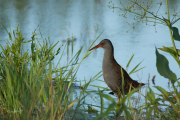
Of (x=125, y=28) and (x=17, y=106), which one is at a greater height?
(x=125, y=28)

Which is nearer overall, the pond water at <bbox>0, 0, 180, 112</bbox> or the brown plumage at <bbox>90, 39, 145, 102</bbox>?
the brown plumage at <bbox>90, 39, 145, 102</bbox>

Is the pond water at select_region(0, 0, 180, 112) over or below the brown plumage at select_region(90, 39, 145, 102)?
over

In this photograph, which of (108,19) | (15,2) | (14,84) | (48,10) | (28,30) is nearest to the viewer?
(14,84)

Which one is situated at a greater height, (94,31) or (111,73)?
(94,31)

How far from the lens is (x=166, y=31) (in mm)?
4984

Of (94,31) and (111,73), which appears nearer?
(111,73)

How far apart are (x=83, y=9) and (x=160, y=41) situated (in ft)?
9.58

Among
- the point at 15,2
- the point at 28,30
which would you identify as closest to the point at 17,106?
the point at 28,30

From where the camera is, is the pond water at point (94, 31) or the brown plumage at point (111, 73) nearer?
the brown plumage at point (111, 73)

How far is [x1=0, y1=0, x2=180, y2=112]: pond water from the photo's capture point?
131 inches

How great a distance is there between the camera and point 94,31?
4.68 metres

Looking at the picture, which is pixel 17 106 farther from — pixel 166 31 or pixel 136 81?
pixel 166 31

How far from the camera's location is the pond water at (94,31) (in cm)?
334

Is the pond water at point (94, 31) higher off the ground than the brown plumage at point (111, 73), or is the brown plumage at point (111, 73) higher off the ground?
the pond water at point (94, 31)
